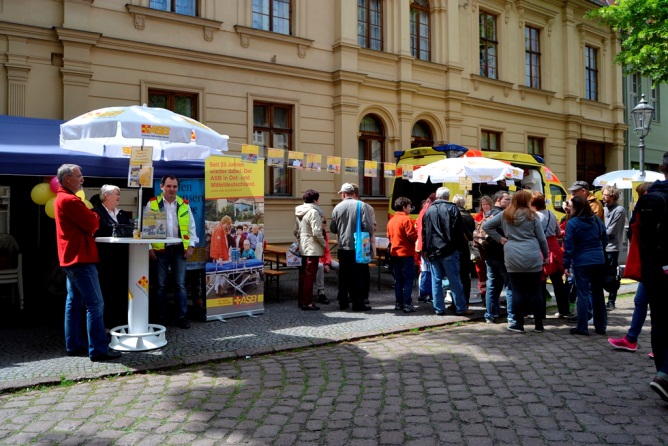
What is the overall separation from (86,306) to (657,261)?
5.09 m

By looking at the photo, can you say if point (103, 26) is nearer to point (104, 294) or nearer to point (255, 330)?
point (104, 294)

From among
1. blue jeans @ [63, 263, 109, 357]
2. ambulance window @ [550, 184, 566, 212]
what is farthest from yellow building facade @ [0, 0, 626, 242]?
blue jeans @ [63, 263, 109, 357]

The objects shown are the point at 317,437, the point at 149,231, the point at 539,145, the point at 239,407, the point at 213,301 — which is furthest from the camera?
the point at 539,145

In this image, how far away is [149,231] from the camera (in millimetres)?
5891

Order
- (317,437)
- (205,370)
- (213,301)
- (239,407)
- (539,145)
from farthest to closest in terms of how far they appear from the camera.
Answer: (539,145) → (213,301) → (205,370) → (239,407) → (317,437)

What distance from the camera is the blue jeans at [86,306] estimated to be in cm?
544

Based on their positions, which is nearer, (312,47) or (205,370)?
(205,370)

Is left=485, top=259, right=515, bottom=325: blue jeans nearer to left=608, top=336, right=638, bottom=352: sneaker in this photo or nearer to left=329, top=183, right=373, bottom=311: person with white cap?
left=608, top=336, right=638, bottom=352: sneaker

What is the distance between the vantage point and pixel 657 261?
14.7 feet

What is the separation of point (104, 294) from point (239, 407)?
3.04 m

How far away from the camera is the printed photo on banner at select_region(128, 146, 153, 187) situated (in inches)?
236

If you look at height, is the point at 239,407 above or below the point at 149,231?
below

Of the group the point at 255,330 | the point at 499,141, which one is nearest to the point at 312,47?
the point at 499,141

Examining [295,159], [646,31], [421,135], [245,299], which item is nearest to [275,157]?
[295,159]
